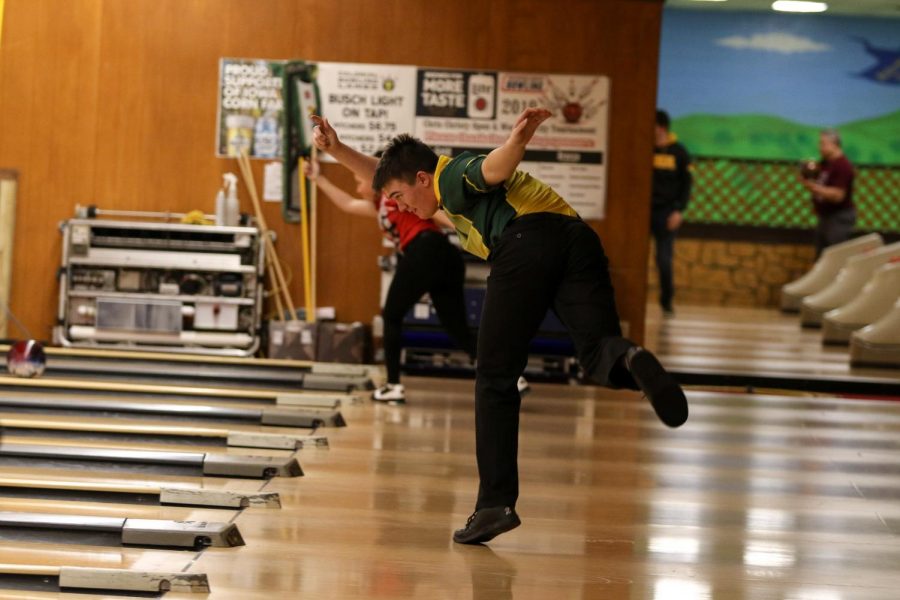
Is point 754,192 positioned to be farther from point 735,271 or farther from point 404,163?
point 404,163

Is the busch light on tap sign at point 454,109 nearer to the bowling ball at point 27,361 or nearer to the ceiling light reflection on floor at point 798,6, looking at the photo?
the bowling ball at point 27,361

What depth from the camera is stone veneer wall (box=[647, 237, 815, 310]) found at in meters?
13.8

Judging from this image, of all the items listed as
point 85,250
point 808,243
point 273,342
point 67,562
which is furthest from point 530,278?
point 808,243

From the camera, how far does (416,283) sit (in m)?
5.86

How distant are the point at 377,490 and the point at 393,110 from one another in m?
4.06

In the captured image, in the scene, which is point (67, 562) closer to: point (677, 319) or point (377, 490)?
point (377, 490)

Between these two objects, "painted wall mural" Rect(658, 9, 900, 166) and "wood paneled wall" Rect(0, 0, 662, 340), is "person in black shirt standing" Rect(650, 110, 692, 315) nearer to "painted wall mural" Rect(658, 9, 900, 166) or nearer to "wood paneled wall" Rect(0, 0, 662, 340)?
"wood paneled wall" Rect(0, 0, 662, 340)

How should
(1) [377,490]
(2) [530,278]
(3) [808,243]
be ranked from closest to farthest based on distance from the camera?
1. (2) [530,278]
2. (1) [377,490]
3. (3) [808,243]

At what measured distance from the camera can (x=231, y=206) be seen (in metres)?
7.53

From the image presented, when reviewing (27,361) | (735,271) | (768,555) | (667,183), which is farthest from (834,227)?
(768,555)

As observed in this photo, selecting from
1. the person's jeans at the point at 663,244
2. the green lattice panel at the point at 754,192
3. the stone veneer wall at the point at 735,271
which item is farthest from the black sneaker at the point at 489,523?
the green lattice panel at the point at 754,192

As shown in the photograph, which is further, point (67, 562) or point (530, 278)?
point (530, 278)

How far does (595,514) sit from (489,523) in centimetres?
64

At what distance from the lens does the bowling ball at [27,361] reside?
588 cm
